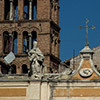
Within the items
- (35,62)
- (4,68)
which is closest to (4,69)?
(4,68)

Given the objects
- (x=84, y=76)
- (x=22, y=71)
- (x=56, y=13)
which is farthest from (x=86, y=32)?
(x=56, y=13)

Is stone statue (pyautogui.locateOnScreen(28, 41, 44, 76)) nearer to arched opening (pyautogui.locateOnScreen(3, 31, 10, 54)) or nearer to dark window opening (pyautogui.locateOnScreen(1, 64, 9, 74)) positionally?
dark window opening (pyautogui.locateOnScreen(1, 64, 9, 74))

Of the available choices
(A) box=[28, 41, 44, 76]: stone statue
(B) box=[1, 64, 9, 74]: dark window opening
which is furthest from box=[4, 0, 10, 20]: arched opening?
(A) box=[28, 41, 44, 76]: stone statue

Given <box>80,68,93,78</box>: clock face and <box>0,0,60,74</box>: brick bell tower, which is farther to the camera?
<box>0,0,60,74</box>: brick bell tower

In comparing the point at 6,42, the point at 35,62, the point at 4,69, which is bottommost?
the point at 35,62

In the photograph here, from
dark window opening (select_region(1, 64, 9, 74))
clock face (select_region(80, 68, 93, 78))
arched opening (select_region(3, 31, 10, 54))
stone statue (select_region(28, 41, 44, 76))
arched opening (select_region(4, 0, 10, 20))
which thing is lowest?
clock face (select_region(80, 68, 93, 78))

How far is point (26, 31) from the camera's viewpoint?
68.9m

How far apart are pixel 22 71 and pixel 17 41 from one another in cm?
389

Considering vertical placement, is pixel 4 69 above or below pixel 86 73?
above

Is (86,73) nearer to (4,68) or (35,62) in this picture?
(35,62)

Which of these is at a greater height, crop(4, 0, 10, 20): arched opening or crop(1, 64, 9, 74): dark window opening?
crop(4, 0, 10, 20): arched opening

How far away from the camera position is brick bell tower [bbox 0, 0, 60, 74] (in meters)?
67.6

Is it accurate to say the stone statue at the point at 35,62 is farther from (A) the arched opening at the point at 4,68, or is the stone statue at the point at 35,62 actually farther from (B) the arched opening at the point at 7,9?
(B) the arched opening at the point at 7,9

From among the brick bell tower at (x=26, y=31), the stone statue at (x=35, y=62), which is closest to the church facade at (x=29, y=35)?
the brick bell tower at (x=26, y=31)
